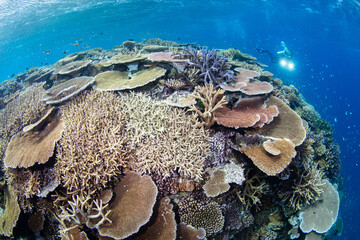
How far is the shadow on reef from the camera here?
3168mm

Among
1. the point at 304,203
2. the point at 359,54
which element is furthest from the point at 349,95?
the point at 304,203

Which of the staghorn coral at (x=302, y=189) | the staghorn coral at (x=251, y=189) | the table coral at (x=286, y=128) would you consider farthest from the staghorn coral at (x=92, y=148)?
the staghorn coral at (x=302, y=189)

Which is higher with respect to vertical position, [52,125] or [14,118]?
[52,125]

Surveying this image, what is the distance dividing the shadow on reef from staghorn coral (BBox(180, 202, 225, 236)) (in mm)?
20

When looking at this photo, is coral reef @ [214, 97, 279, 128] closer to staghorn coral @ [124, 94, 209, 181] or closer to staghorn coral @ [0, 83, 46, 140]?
staghorn coral @ [124, 94, 209, 181]

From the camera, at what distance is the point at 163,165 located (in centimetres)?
336

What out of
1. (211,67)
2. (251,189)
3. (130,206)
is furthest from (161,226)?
(211,67)

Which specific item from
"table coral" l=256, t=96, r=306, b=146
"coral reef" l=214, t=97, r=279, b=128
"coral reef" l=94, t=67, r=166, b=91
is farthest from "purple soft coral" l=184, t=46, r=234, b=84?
"table coral" l=256, t=96, r=306, b=146

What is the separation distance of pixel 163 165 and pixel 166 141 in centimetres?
48

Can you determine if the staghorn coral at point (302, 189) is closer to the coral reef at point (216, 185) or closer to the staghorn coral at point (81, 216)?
the coral reef at point (216, 185)

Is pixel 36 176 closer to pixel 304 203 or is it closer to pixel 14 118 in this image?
pixel 14 118

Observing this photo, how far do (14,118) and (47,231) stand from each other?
3562 millimetres

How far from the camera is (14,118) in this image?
206 inches

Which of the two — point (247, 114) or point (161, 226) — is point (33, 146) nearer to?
point (161, 226)
